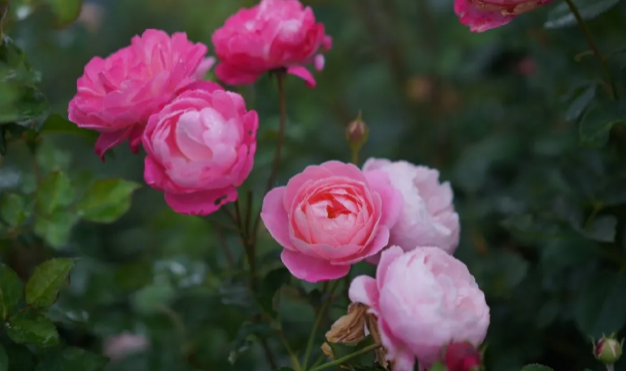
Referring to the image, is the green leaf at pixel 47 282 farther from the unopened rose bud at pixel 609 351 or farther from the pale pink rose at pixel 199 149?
the unopened rose bud at pixel 609 351

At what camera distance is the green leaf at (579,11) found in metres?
0.69

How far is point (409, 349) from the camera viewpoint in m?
0.51

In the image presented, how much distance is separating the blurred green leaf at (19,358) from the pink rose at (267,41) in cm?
35

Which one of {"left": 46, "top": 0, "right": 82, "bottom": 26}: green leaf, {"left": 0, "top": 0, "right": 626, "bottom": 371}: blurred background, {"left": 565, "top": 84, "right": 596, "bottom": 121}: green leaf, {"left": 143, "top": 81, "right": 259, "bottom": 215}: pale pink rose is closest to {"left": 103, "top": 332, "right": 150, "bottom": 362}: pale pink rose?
{"left": 0, "top": 0, "right": 626, "bottom": 371}: blurred background

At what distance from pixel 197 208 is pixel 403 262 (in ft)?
0.61

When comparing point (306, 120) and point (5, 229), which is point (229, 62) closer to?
point (5, 229)

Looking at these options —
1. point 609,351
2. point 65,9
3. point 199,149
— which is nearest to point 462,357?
point 609,351

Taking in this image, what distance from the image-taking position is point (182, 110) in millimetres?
550

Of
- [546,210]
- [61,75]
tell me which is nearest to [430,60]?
[546,210]

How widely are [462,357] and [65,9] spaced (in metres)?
0.66

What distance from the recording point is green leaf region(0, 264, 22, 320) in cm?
58

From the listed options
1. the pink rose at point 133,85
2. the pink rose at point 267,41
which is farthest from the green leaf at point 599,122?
the pink rose at point 133,85

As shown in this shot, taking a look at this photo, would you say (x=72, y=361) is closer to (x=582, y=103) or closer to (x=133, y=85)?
(x=133, y=85)

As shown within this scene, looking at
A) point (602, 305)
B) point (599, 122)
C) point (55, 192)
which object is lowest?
point (602, 305)
